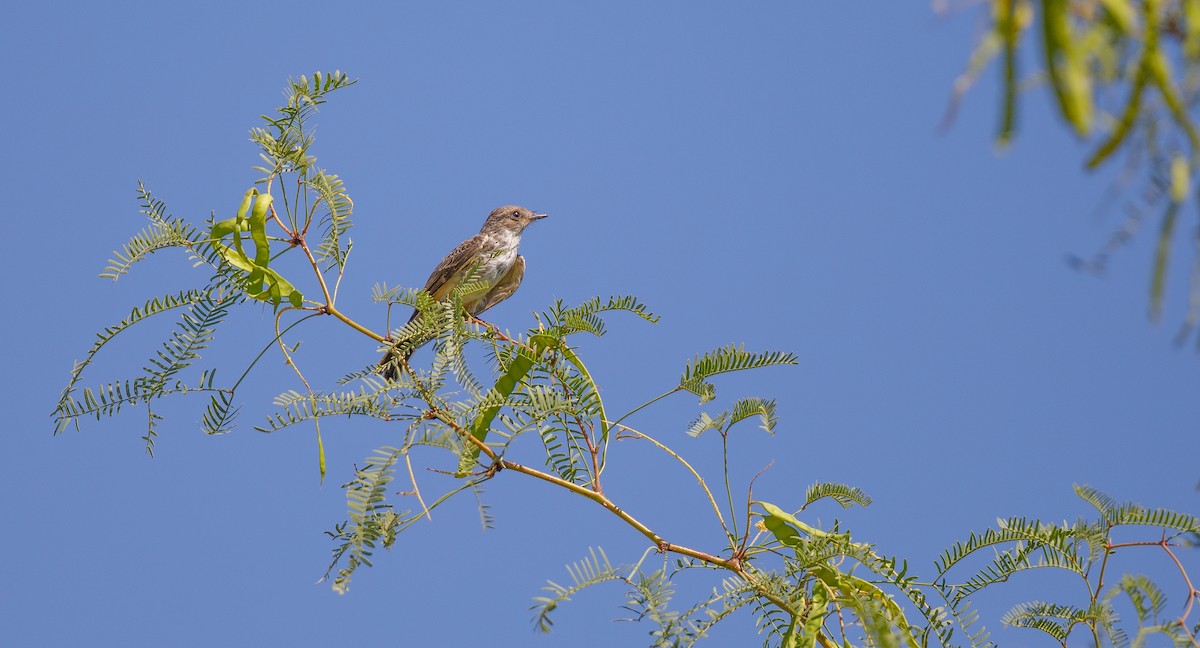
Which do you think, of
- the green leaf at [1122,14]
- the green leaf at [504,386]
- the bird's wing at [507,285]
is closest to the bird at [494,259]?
the bird's wing at [507,285]

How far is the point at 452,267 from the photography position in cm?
932

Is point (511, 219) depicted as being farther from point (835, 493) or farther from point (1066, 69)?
point (1066, 69)

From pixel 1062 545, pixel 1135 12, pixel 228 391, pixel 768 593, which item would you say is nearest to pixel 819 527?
pixel 768 593

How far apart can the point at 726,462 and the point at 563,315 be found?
2.02ft

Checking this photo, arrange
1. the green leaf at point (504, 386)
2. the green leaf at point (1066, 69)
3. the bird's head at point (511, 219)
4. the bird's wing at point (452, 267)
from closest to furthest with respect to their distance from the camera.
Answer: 1. the green leaf at point (1066, 69)
2. the green leaf at point (504, 386)
3. the bird's wing at point (452, 267)
4. the bird's head at point (511, 219)

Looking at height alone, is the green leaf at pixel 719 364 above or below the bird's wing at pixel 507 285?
below

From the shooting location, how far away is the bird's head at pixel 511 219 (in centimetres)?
975

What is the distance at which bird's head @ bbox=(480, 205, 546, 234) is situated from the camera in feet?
32.0

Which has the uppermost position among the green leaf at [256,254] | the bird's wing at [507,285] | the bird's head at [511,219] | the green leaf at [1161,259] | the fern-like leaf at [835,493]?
the bird's head at [511,219]

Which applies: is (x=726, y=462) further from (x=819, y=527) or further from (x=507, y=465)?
(x=507, y=465)

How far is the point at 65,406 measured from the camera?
120 inches

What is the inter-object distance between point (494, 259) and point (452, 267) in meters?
1.19

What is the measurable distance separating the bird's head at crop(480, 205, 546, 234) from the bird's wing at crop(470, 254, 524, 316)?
883 mm

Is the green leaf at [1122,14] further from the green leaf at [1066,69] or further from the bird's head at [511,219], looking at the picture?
the bird's head at [511,219]
